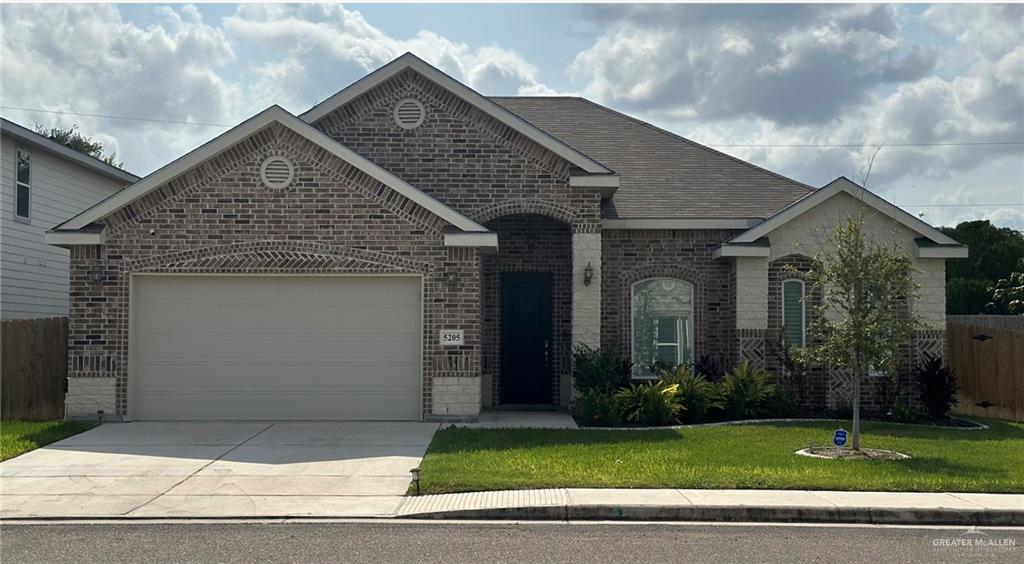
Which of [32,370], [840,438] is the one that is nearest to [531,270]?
[840,438]

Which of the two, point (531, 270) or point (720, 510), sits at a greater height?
point (531, 270)

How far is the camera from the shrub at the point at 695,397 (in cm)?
1563

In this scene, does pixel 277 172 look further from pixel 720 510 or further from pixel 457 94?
pixel 720 510

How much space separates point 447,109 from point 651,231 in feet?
14.4

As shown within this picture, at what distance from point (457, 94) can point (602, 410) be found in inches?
243

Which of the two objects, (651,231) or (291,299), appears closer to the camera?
(291,299)

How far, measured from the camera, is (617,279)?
1789 centimetres

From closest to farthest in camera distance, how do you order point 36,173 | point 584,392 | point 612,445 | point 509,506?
1. point 509,506
2. point 612,445
3. point 584,392
4. point 36,173

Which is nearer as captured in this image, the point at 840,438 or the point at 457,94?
the point at 840,438

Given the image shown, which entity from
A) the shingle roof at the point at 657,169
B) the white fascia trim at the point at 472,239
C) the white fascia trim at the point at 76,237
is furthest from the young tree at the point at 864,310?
the white fascia trim at the point at 76,237

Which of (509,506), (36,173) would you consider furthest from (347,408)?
(36,173)

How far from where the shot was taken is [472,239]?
15102 millimetres

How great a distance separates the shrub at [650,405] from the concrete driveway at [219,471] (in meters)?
3.12

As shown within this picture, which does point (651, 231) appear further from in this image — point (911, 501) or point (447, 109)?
point (911, 501)
